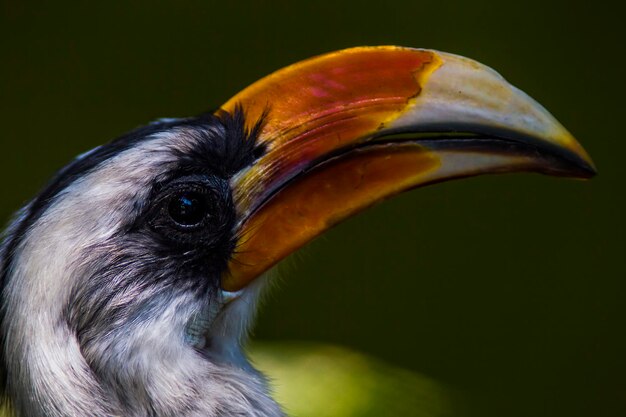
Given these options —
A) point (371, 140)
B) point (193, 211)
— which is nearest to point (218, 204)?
point (193, 211)

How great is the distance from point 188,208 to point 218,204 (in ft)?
0.19

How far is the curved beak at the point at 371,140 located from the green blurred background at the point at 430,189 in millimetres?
2501

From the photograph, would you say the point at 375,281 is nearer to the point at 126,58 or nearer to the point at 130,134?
the point at 126,58

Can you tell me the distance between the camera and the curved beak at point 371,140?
1.94 metres

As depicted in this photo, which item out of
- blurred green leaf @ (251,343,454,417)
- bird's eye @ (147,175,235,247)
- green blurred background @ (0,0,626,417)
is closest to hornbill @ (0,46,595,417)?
bird's eye @ (147,175,235,247)

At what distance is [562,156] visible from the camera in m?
1.93

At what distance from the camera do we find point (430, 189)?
180 inches

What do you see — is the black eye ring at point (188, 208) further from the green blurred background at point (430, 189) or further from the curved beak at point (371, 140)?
the green blurred background at point (430, 189)

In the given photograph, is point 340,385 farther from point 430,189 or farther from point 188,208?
point 188,208

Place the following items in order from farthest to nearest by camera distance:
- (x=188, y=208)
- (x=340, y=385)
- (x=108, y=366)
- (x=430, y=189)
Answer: (x=430, y=189) → (x=340, y=385) → (x=188, y=208) → (x=108, y=366)

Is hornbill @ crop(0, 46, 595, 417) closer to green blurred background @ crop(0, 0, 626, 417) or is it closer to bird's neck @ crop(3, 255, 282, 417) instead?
bird's neck @ crop(3, 255, 282, 417)

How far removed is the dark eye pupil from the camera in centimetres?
196

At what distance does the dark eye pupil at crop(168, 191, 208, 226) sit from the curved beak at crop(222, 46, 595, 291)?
2.8 inches

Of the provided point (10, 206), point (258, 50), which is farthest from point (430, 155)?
point (10, 206)
